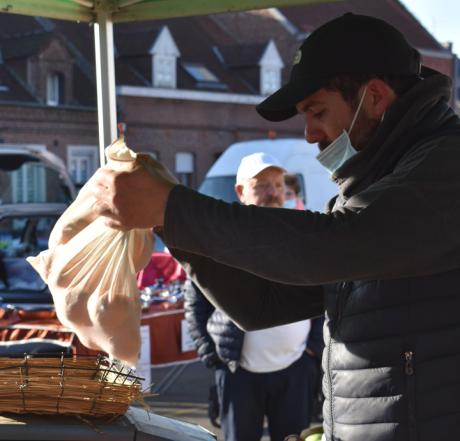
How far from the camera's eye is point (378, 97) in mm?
2139

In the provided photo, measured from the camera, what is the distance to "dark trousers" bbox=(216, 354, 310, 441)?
4508mm

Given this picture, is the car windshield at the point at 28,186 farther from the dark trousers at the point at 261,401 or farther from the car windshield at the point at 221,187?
the dark trousers at the point at 261,401

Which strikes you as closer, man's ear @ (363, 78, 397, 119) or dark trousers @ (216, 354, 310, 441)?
man's ear @ (363, 78, 397, 119)

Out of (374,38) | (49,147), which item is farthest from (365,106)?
(49,147)

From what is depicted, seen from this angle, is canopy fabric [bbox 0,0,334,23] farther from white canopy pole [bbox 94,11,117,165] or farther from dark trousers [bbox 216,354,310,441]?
dark trousers [bbox 216,354,310,441]

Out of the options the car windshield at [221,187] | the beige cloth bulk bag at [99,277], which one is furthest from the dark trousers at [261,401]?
the car windshield at [221,187]

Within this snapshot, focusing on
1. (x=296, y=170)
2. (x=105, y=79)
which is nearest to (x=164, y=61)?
(x=296, y=170)

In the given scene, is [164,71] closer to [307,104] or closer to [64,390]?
[307,104]

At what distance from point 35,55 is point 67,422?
26.7 meters

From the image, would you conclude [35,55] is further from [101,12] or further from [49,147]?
[101,12]

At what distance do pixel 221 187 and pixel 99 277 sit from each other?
12.6 m

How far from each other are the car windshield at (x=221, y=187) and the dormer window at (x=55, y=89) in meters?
14.3

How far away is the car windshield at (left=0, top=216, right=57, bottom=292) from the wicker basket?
502cm

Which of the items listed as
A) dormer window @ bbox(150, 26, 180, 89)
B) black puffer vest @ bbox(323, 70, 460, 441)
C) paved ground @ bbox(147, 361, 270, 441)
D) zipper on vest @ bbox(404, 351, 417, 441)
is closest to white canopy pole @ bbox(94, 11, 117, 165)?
black puffer vest @ bbox(323, 70, 460, 441)
